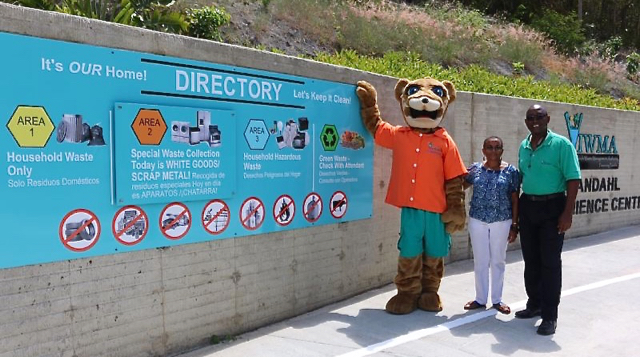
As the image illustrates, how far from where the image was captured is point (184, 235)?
15.5 feet

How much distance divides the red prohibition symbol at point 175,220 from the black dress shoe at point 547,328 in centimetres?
314

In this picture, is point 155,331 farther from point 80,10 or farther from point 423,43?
point 423,43

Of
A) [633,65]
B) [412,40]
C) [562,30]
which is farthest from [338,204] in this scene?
[562,30]

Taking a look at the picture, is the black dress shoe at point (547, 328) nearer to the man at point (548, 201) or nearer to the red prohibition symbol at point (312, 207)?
the man at point (548, 201)

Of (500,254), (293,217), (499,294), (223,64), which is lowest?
(499,294)

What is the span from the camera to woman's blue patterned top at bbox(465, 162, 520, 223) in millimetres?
5812

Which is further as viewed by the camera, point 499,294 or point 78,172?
point 499,294

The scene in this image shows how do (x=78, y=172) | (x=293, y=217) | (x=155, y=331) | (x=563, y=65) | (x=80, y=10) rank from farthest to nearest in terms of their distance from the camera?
(x=563, y=65)
(x=80, y=10)
(x=293, y=217)
(x=155, y=331)
(x=78, y=172)

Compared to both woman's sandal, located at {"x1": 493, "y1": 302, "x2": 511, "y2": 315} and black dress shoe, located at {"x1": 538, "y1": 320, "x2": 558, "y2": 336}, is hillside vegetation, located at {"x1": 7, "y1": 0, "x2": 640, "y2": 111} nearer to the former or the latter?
woman's sandal, located at {"x1": 493, "y1": 302, "x2": 511, "y2": 315}

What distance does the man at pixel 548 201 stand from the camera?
5.34 metres

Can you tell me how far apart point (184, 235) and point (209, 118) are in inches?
A: 36.7

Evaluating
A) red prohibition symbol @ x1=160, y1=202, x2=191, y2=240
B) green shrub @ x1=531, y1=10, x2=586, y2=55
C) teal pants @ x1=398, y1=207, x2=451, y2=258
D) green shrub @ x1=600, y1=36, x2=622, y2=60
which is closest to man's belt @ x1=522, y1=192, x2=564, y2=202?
teal pants @ x1=398, y1=207, x2=451, y2=258

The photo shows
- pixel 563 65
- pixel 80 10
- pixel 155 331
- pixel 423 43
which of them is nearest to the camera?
pixel 155 331

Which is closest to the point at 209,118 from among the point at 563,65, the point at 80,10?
the point at 80,10
